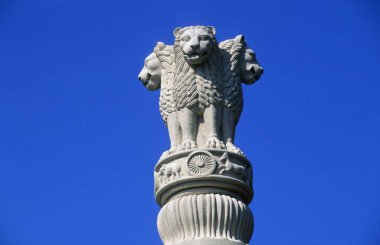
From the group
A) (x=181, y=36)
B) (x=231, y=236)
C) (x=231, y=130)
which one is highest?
(x=181, y=36)

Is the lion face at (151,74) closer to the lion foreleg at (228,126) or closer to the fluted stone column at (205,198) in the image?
the lion foreleg at (228,126)

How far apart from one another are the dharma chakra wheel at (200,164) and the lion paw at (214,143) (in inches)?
11.2

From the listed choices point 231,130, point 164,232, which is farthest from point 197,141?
point 164,232

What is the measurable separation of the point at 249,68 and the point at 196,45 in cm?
113

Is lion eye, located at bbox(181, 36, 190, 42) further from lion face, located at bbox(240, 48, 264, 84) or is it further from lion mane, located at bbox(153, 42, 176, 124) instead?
lion face, located at bbox(240, 48, 264, 84)

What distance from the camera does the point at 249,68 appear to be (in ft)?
47.5

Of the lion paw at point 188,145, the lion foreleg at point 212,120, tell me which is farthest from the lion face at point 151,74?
the lion paw at point 188,145

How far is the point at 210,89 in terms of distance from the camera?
1380cm

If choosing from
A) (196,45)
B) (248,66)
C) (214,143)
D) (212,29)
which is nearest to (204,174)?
(214,143)

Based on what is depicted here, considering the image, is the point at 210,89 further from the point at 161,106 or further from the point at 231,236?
the point at 231,236

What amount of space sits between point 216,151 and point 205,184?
0.52m

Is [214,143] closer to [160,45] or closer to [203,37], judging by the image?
[203,37]

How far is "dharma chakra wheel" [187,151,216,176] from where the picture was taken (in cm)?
1298

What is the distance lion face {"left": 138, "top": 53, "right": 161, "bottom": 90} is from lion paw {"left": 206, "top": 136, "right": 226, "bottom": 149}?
64.1 inches
